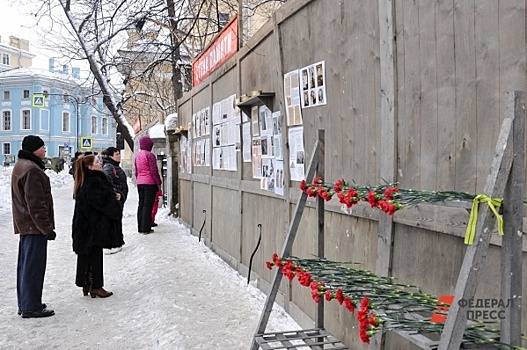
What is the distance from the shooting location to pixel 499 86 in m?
2.21

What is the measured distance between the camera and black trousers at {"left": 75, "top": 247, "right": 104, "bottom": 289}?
619cm

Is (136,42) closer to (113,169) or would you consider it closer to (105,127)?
(113,169)

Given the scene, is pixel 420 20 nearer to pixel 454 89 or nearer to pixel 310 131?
pixel 454 89

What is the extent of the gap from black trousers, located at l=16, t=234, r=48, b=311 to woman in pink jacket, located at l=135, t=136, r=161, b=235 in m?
5.04

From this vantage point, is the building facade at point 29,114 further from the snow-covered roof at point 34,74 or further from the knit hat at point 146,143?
the knit hat at point 146,143

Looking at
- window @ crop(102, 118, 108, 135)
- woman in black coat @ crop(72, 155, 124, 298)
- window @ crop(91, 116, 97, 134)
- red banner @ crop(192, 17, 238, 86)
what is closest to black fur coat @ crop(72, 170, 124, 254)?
woman in black coat @ crop(72, 155, 124, 298)

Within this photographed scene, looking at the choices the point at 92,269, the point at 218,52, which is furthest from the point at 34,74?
A: the point at 92,269

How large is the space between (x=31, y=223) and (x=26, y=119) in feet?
205

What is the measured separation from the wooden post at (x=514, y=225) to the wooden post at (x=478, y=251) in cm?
3

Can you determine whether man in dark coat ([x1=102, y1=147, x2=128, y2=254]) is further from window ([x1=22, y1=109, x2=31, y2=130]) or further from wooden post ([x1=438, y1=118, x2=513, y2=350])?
window ([x1=22, y1=109, x2=31, y2=130])

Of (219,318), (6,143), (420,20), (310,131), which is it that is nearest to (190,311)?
(219,318)

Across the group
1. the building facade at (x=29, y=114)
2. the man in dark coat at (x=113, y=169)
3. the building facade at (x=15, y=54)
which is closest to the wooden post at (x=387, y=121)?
the man in dark coat at (x=113, y=169)

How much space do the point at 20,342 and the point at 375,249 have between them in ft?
10.7

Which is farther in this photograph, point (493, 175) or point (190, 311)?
point (190, 311)
